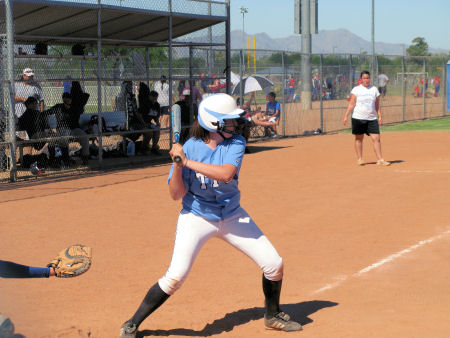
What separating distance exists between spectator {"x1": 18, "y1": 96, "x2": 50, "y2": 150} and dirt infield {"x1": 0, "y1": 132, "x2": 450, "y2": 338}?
4.81 feet

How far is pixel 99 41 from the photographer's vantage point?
602 inches

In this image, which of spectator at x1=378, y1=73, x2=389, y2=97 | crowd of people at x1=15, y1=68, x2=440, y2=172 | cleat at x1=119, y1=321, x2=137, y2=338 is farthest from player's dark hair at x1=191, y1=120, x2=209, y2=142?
spectator at x1=378, y1=73, x2=389, y2=97

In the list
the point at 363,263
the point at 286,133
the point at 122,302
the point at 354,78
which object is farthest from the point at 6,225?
the point at 354,78

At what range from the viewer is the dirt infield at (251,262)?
5.51 m

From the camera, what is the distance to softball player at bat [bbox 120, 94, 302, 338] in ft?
16.0

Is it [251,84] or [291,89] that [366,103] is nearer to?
[251,84]

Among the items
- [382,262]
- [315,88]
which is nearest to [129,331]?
[382,262]

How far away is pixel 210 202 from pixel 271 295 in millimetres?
899

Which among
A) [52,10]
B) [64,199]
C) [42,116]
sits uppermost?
[52,10]

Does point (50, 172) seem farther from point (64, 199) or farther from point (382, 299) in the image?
point (382, 299)

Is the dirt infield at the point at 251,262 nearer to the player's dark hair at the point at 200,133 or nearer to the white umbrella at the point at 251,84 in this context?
the player's dark hair at the point at 200,133

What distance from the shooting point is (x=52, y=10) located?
14.3 m

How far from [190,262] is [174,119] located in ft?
3.44

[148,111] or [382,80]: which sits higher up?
[382,80]
